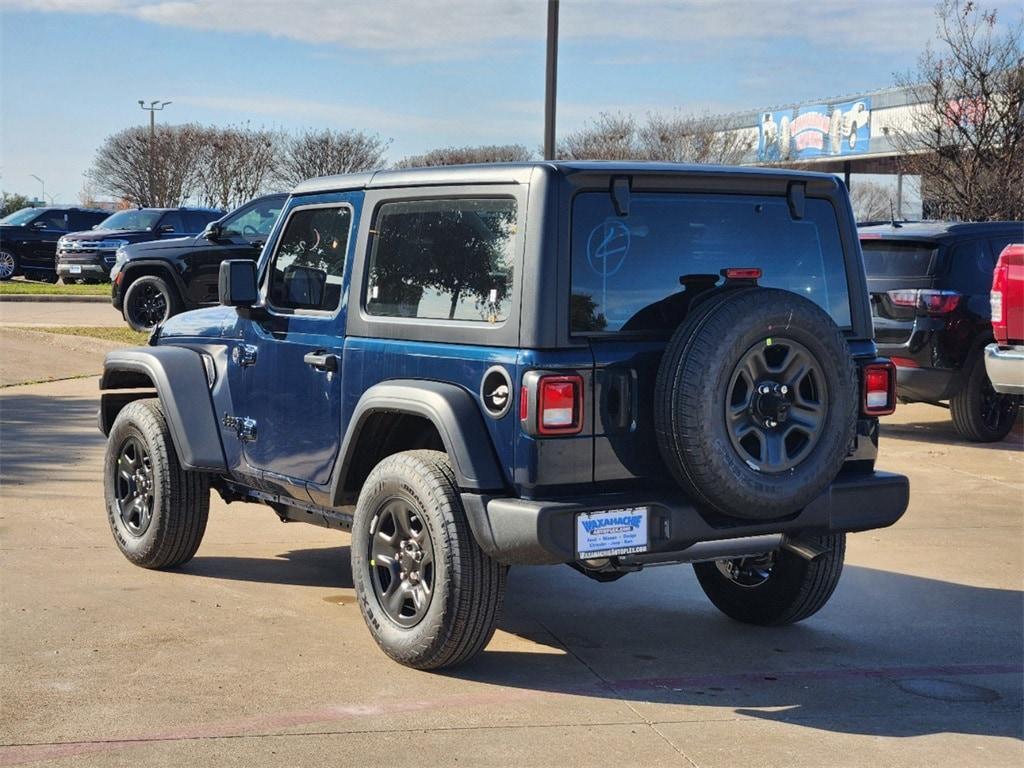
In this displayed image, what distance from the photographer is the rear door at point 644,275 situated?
16.8ft

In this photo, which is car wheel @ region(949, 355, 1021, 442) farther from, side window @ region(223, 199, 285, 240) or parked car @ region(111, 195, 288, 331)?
parked car @ region(111, 195, 288, 331)

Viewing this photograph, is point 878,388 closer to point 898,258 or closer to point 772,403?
point 772,403

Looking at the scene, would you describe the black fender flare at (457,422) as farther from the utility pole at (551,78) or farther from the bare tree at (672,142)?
the bare tree at (672,142)

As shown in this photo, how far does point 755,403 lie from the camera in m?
5.06

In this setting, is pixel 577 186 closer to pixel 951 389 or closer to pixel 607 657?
pixel 607 657

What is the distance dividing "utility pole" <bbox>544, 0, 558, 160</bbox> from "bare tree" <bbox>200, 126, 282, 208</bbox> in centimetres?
4106

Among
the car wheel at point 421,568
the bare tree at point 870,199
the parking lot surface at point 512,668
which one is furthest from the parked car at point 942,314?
the bare tree at point 870,199

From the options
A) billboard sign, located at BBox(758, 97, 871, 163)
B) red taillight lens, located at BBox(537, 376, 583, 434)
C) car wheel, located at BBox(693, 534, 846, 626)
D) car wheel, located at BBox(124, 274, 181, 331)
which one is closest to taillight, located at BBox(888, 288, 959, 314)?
car wheel, located at BBox(693, 534, 846, 626)

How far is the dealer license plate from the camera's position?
196 inches

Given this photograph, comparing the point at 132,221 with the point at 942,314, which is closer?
the point at 942,314

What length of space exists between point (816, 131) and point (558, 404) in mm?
39898

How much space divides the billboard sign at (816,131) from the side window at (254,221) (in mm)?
26814

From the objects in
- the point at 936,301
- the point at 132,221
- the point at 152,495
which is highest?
the point at 132,221

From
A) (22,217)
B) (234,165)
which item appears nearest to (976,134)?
(22,217)
